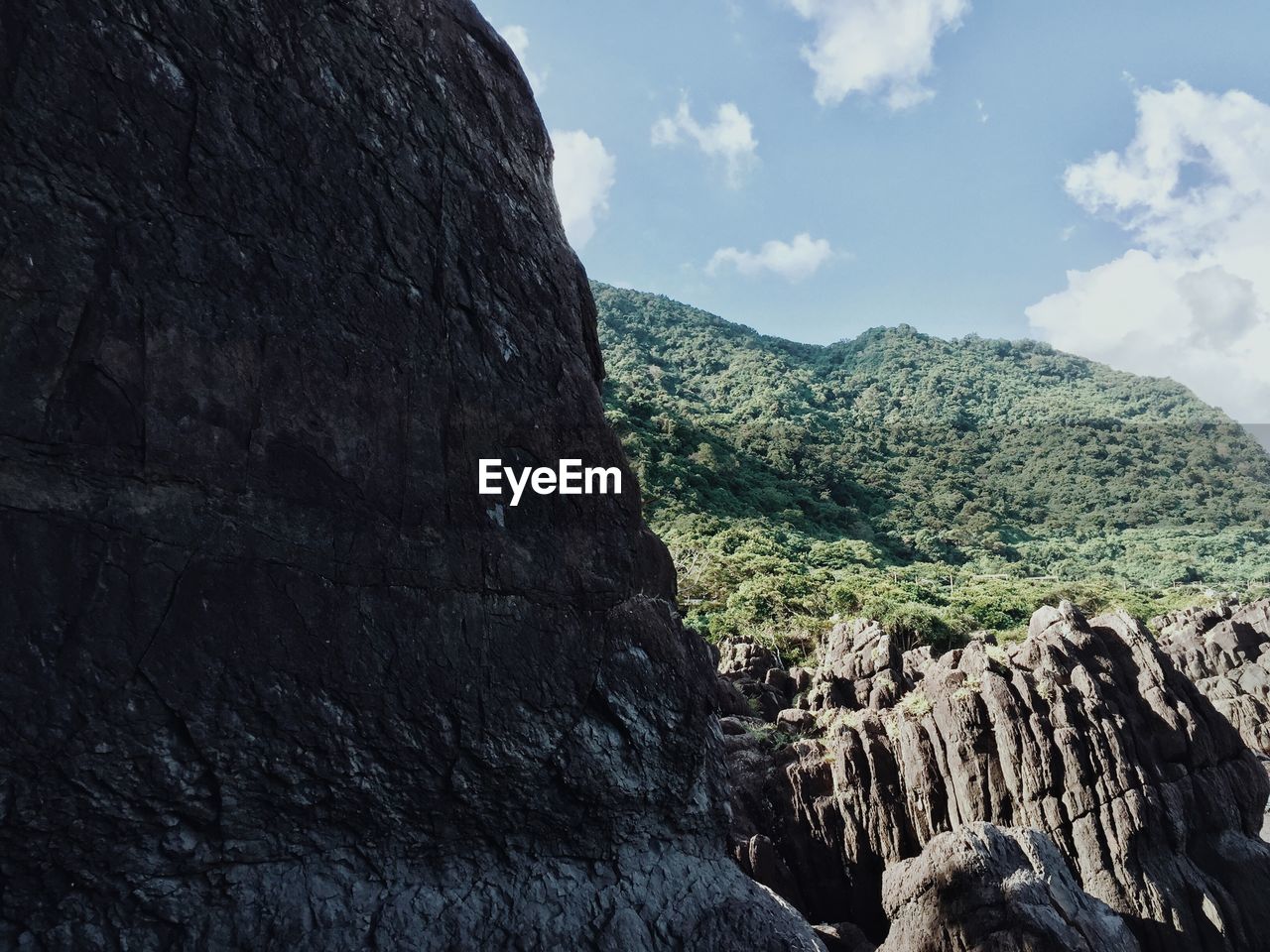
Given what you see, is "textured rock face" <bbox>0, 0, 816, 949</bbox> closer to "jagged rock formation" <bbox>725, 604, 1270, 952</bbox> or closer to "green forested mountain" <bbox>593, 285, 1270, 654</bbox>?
"jagged rock formation" <bbox>725, 604, 1270, 952</bbox>

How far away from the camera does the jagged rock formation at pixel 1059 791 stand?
1366cm

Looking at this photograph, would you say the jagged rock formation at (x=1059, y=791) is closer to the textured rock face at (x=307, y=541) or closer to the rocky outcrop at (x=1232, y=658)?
the textured rock face at (x=307, y=541)

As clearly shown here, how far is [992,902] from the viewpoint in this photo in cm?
1025

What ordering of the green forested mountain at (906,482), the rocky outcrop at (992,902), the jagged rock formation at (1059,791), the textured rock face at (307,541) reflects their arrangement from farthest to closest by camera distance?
the green forested mountain at (906,482) < the jagged rock formation at (1059,791) < the rocky outcrop at (992,902) < the textured rock face at (307,541)

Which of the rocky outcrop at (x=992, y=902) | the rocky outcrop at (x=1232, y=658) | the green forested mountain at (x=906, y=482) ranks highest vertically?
the green forested mountain at (x=906, y=482)

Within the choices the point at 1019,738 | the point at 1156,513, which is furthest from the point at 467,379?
the point at 1156,513

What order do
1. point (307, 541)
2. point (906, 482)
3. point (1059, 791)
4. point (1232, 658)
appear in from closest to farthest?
point (307, 541), point (1059, 791), point (1232, 658), point (906, 482)

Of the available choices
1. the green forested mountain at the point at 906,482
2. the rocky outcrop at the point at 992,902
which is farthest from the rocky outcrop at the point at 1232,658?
the rocky outcrop at the point at 992,902

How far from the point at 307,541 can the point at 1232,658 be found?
41.9 meters

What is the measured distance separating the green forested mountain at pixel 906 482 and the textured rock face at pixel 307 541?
110ft

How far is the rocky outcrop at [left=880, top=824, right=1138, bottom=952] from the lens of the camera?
9.89m

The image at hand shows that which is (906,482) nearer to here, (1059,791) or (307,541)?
(1059,791)

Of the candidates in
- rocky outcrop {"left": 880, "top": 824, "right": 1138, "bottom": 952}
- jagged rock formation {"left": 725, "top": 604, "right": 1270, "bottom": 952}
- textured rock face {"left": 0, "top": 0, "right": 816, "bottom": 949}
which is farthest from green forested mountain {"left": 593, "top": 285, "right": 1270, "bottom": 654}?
textured rock face {"left": 0, "top": 0, "right": 816, "bottom": 949}

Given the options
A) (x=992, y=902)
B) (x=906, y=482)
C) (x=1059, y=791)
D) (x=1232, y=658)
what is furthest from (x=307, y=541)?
(x=906, y=482)
